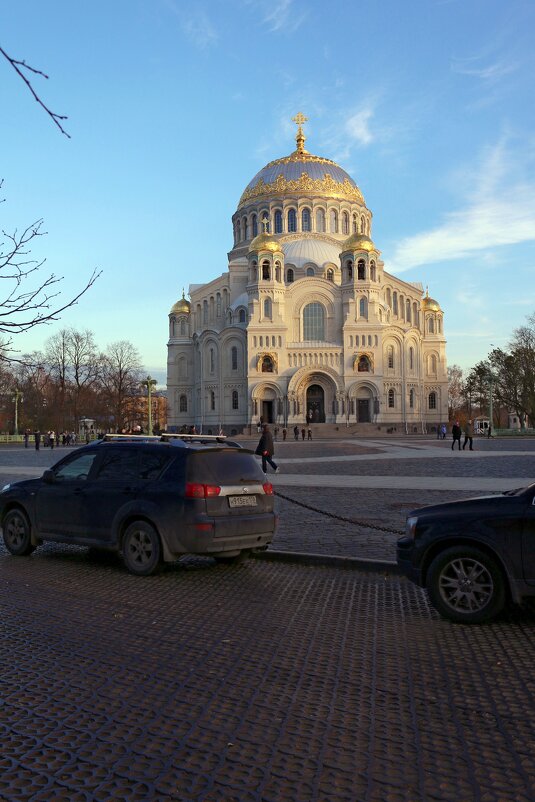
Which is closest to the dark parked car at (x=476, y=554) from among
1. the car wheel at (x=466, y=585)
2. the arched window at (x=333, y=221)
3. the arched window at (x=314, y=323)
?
the car wheel at (x=466, y=585)

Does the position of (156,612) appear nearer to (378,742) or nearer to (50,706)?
(50,706)

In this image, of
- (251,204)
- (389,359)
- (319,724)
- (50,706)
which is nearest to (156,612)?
(50,706)

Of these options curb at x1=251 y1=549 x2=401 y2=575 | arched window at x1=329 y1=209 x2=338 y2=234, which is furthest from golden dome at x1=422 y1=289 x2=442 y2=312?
curb at x1=251 y1=549 x2=401 y2=575

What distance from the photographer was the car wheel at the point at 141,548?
27.4 feet

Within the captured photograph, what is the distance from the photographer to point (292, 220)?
81875mm

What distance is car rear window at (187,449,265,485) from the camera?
27.7 ft

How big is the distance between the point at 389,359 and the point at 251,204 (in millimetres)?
24875

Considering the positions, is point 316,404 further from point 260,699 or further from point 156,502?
point 260,699

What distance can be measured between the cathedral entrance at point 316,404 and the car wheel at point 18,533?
62.0 metres

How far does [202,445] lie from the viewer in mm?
8930

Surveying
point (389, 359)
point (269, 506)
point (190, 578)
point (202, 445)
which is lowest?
point (190, 578)

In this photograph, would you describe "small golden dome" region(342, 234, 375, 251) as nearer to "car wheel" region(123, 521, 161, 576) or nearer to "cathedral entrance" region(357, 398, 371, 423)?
"cathedral entrance" region(357, 398, 371, 423)

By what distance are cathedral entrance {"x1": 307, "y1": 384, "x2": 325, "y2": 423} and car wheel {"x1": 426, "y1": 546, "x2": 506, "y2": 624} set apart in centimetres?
6525

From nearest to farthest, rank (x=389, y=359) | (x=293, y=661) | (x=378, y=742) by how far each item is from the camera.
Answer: (x=378, y=742)
(x=293, y=661)
(x=389, y=359)
